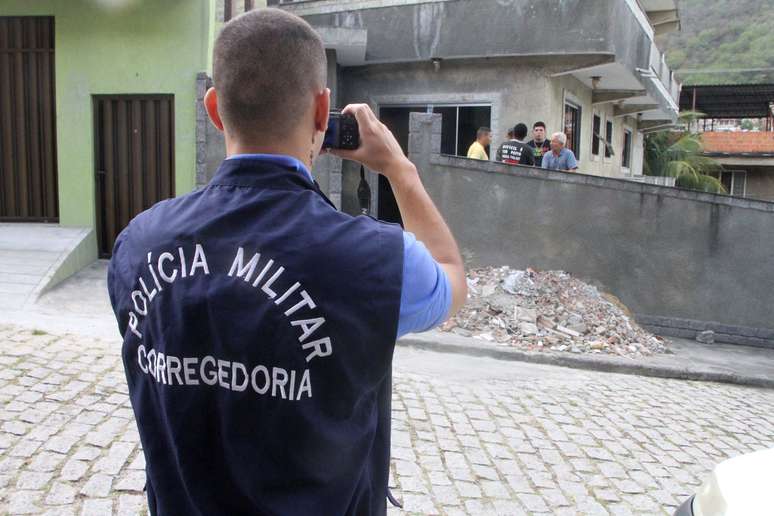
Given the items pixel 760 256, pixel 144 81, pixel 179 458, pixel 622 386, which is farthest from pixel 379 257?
pixel 760 256

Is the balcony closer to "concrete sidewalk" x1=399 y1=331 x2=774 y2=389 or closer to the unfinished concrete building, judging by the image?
the unfinished concrete building

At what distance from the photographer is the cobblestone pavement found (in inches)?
150

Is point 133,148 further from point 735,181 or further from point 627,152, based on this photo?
point 735,181

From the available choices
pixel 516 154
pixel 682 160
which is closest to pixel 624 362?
pixel 516 154

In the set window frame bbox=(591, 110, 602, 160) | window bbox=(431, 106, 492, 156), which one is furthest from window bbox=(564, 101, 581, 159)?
window bbox=(431, 106, 492, 156)

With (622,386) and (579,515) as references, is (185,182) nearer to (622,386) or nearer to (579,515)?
(622,386)

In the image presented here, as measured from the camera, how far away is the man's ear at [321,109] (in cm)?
140

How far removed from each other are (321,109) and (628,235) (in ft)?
29.9

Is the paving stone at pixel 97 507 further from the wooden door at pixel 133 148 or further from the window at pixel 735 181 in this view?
the window at pixel 735 181

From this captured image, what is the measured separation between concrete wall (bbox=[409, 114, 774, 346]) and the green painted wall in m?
3.21

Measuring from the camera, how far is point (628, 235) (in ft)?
32.2

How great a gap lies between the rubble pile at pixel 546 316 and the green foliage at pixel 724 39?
4213 cm

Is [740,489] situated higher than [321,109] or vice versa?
[321,109]

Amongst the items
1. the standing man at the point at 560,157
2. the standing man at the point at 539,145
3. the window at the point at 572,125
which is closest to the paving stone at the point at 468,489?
the standing man at the point at 560,157
